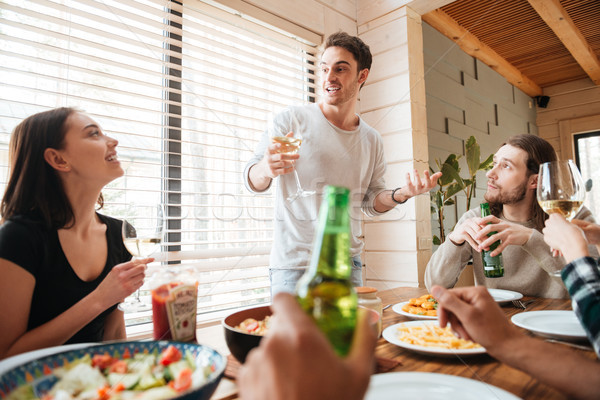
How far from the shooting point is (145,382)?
520 millimetres

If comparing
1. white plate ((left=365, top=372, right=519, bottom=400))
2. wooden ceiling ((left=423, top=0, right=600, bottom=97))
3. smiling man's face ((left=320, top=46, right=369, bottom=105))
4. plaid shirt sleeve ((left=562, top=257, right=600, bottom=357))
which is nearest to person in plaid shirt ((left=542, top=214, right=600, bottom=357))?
plaid shirt sleeve ((left=562, top=257, right=600, bottom=357))

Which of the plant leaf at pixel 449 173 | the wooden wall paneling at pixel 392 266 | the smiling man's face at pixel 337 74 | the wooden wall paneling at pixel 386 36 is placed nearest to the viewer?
the smiling man's face at pixel 337 74

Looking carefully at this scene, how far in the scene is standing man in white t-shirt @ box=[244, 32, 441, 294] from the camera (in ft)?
5.61

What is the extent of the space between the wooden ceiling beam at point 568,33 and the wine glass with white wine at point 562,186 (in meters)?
3.13

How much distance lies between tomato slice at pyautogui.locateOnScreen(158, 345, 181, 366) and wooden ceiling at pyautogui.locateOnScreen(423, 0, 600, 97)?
373 centimetres

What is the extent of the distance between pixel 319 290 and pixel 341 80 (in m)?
1.71

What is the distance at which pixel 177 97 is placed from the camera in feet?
7.24

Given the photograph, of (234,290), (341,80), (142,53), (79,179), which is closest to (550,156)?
(341,80)

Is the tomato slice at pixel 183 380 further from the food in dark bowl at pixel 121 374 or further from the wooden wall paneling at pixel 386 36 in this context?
the wooden wall paneling at pixel 386 36

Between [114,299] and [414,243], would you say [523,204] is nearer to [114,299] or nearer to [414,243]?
[414,243]

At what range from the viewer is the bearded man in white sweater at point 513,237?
1410 millimetres

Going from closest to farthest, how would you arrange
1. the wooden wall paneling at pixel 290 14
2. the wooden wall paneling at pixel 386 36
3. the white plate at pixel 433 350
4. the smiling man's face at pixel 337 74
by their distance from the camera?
the white plate at pixel 433 350 < the smiling man's face at pixel 337 74 < the wooden wall paneling at pixel 290 14 < the wooden wall paneling at pixel 386 36

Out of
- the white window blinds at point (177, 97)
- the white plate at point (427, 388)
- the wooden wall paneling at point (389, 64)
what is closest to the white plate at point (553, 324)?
the white plate at point (427, 388)

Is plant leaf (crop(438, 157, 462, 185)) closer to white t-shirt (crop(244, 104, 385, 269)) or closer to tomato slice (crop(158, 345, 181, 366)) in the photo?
white t-shirt (crop(244, 104, 385, 269))
